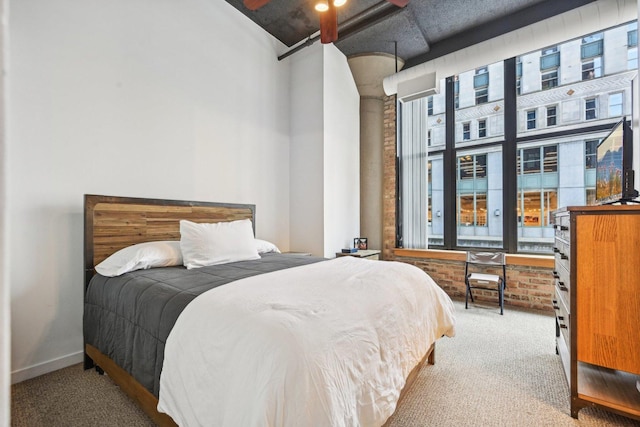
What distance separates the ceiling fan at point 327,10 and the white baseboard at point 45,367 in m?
3.02

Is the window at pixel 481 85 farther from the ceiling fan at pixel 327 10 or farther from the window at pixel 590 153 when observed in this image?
the ceiling fan at pixel 327 10

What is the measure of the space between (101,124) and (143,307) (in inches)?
69.5

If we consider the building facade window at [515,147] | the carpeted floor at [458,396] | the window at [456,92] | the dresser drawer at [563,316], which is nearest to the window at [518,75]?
the building facade window at [515,147]

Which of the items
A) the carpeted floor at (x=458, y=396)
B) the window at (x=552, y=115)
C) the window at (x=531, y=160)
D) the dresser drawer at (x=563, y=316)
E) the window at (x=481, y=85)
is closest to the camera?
the carpeted floor at (x=458, y=396)

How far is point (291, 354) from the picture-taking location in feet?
3.43

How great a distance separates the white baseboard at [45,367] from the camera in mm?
2129

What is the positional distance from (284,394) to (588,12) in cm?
427

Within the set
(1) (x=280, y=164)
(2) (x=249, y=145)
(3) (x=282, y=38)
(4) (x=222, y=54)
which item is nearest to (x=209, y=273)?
(2) (x=249, y=145)

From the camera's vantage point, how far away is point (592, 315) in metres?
1.68

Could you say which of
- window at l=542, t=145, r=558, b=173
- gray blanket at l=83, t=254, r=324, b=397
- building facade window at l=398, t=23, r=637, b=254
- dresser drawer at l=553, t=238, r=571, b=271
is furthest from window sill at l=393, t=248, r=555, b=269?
gray blanket at l=83, t=254, r=324, b=397

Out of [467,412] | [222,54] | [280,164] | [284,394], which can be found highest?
[222,54]

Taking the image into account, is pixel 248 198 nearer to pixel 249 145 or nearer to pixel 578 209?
pixel 249 145

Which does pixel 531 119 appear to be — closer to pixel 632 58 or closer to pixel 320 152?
pixel 632 58

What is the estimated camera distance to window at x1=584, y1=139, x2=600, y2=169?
11.7ft
